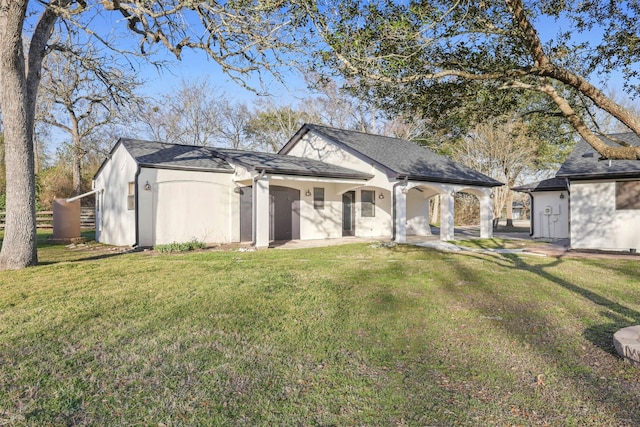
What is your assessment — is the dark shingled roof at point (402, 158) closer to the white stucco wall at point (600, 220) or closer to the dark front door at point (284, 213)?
the dark front door at point (284, 213)

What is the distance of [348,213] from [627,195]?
361 inches

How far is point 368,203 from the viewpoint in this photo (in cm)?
1711

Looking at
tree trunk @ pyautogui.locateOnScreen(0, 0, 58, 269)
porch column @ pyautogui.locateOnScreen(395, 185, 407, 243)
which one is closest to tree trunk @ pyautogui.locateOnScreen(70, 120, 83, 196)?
tree trunk @ pyautogui.locateOnScreen(0, 0, 58, 269)

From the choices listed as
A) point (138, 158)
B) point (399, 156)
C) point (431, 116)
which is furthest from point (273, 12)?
point (399, 156)

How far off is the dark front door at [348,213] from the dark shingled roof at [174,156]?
15.9 feet

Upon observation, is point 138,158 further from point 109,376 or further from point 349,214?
point 109,376

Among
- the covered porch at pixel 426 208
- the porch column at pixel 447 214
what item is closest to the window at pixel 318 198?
the covered porch at pixel 426 208

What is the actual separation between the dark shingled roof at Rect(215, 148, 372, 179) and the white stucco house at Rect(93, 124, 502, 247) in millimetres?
40

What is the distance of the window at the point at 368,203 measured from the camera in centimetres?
1698

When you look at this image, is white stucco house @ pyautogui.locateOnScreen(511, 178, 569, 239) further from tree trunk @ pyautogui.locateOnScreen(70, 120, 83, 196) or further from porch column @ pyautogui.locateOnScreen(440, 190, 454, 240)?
tree trunk @ pyautogui.locateOnScreen(70, 120, 83, 196)

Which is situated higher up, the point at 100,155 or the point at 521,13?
the point at 100,155

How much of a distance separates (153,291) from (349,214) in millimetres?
11110

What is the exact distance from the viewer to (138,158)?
13055mm

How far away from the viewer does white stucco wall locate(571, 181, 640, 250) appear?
1209 cm
